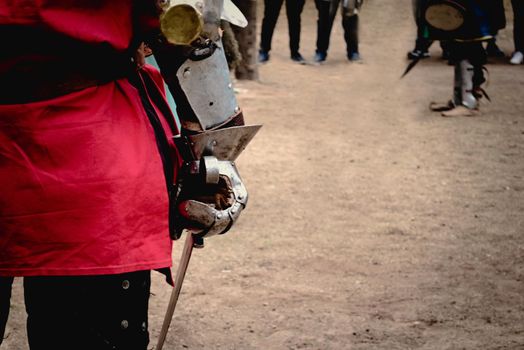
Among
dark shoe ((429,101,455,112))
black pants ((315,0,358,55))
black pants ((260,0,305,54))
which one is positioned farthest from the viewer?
black pants ((315,0,358,55))

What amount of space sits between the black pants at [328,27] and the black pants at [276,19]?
0.25 meters

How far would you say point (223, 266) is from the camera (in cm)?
413

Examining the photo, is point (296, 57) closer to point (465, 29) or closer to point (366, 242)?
point (465, 29)

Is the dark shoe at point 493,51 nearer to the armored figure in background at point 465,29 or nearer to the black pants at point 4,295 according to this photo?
the armored figure in background at point 465,29

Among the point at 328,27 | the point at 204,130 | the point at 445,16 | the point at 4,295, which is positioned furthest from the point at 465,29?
the point at 4,295

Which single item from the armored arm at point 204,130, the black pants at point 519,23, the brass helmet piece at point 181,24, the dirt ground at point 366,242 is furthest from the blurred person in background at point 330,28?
the brass helmet piece at point 181,24

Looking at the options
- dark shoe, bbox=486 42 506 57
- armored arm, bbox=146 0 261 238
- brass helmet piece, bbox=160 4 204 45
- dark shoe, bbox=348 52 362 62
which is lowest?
dark shoe, bbox=348 52 362 62

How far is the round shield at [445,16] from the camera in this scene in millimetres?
6945

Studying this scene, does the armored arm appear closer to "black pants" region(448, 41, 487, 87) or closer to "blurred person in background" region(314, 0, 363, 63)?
"black pants" region(448, 41, 487, 87)

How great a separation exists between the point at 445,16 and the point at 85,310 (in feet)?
18.6

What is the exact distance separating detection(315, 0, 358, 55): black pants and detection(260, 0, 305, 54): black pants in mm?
247

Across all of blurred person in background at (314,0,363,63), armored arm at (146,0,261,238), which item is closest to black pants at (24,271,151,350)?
armored arm at (146,0,261,238)

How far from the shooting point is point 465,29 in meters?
7.10

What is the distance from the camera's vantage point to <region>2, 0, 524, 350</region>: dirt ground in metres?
Answer: 3.43
